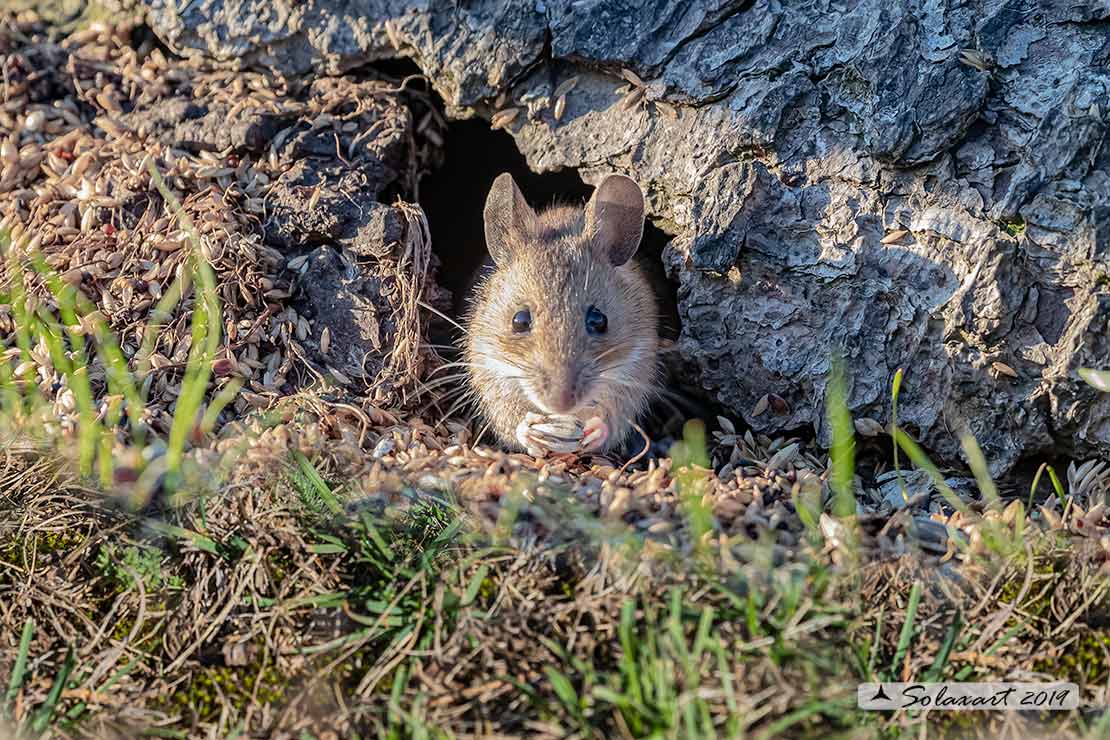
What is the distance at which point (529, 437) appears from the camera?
4.59m

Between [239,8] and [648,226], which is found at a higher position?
[239,8]

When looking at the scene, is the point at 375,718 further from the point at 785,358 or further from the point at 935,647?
the point at 785,358

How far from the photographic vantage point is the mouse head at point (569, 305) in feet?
14.8

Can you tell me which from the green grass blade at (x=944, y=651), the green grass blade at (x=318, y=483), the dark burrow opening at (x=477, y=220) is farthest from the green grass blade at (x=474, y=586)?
the dark burrow opening at (x=477, y=220)

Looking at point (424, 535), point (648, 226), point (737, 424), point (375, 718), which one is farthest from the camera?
point (648, 226)

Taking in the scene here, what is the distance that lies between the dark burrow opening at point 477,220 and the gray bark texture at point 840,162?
673 millimetres

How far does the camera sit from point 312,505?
3.18 m

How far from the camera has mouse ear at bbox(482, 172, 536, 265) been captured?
4859mm

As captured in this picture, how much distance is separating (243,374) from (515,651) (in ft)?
7.27

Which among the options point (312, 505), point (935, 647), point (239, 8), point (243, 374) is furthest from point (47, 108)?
point (935, 647)

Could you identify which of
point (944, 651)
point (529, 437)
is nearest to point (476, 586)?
point (944, 651)

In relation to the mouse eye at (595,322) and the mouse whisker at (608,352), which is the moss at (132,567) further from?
the mouse eye at (595,322)

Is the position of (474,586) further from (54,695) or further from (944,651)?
(944,651)

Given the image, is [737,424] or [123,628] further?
[737,424]
